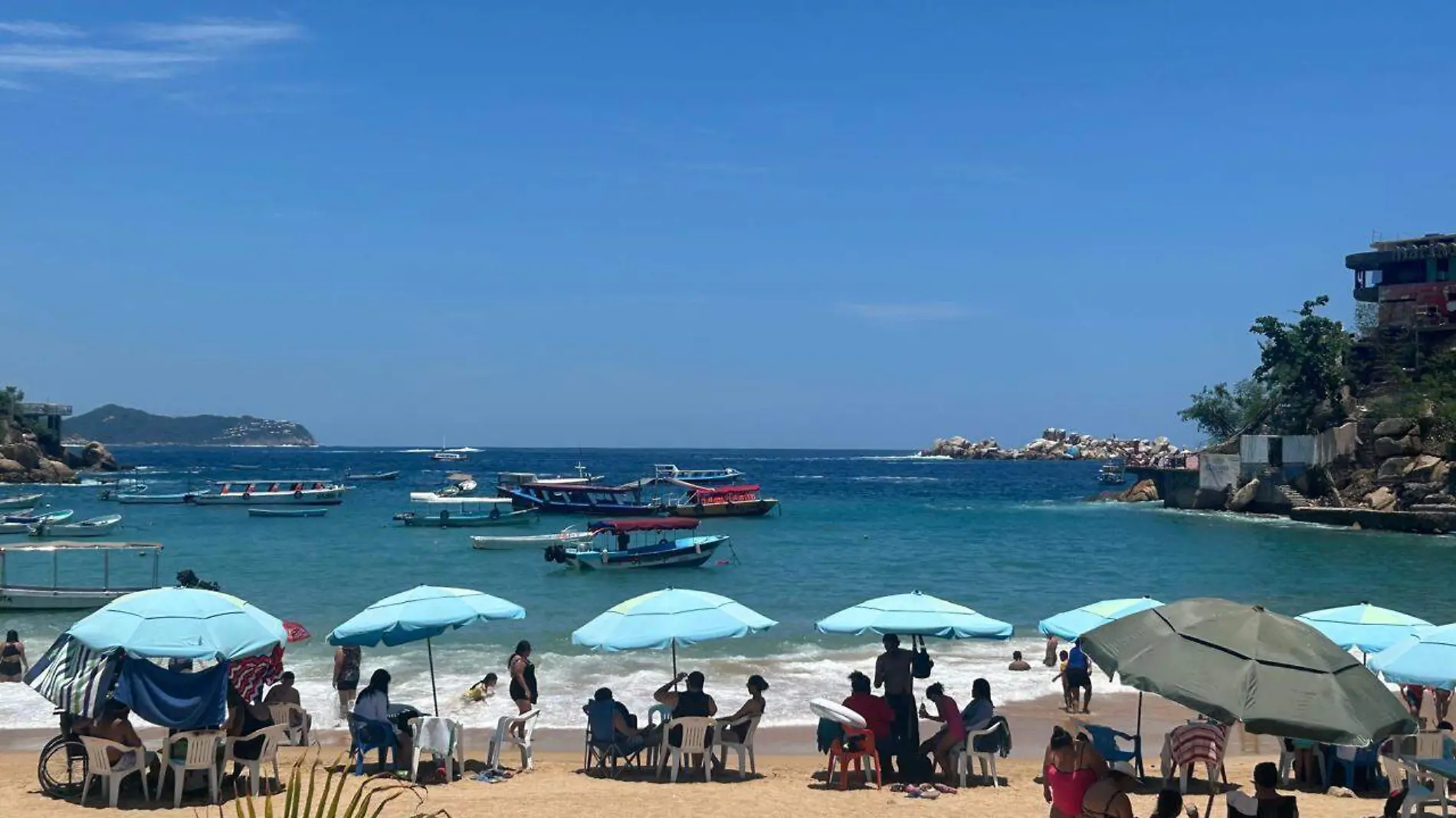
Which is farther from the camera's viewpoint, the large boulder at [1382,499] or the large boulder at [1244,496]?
the large boulder at [1244,496]

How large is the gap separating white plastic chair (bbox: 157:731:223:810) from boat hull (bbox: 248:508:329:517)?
183 ft

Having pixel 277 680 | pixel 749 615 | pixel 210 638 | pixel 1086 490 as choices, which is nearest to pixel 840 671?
pixel 749 615

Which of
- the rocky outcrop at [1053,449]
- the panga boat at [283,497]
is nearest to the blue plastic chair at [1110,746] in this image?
the panga boat at [283,497]

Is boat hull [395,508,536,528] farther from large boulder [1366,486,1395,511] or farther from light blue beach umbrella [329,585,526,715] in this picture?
light blue beach umbrella [329,585,526,715]

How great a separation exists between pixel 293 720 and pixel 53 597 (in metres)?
17.2

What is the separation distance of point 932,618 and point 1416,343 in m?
61.2

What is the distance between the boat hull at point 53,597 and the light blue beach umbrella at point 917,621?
20557 mm

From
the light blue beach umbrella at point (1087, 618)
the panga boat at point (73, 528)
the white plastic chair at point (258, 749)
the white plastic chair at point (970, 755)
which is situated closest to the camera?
the white plastic chair at point (258, 749)

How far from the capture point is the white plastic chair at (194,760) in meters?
11.0

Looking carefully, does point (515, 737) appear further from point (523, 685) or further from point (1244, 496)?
point (1244, 496)

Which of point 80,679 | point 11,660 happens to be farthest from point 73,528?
point 80,679

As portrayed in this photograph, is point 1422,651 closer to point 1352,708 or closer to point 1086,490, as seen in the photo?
point 1352,708

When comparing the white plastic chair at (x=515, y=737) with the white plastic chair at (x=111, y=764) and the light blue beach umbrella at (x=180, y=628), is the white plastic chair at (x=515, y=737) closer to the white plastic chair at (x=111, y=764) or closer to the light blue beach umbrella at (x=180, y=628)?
the light blue beach umbrella at (x=180, y=628)

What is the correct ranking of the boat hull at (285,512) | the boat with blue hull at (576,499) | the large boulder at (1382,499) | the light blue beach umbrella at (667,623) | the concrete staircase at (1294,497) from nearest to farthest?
the light blue beach umbrella at (667,623) < the large boulder at (1382,499) < the concrete staircase at (1294,497) < the boat hull at (285,512) < the boat with blue hull at (576,499)
